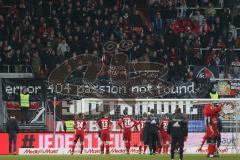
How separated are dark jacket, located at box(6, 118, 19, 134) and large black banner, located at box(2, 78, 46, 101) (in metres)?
2.24

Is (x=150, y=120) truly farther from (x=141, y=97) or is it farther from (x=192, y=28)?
(x=192, y=28)

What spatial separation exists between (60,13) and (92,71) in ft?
14.5

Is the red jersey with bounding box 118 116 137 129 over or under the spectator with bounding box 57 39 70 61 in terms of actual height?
under

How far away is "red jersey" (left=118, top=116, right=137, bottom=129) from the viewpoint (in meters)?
38.3

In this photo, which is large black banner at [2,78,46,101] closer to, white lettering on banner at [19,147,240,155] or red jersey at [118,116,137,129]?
white lettering on banner at [19,147,240,155]

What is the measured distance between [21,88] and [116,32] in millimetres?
6539

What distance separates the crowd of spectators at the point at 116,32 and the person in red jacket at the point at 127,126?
4927 mm

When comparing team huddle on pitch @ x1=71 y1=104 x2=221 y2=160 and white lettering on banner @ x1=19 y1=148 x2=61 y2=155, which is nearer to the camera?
team huddle on pitch @ x1=71 y1=104 x2=221 y2=160

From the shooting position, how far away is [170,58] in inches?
1741

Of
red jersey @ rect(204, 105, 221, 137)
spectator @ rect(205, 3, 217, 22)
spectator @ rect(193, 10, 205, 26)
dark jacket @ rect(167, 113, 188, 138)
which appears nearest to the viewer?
dark jacket @ rect(167, 113, 188, 138)

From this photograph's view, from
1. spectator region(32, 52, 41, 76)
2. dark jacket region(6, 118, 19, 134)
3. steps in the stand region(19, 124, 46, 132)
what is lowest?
steps in the stand region(19, 124, 46, 132)

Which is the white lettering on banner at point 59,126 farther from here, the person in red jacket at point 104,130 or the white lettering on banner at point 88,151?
the person in red jacket at point 104,130

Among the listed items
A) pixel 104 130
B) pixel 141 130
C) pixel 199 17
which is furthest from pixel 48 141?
pixel 199 17

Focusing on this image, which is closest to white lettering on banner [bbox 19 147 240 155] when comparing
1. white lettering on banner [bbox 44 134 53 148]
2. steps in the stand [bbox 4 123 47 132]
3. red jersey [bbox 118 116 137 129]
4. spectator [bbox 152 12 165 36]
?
white lettering on banner [bbox 44 134 53 148]
